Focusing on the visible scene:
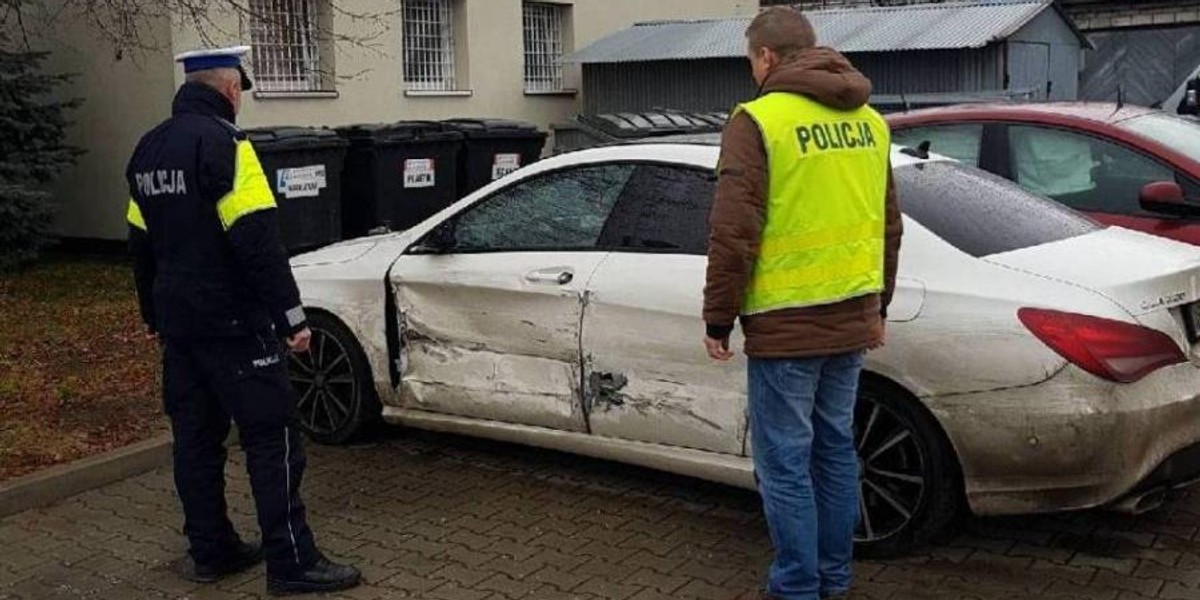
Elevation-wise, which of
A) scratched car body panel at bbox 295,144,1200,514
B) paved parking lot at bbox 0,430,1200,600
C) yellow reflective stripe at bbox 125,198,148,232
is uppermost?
yellow reflective stripe at bbox 125,198,148,232

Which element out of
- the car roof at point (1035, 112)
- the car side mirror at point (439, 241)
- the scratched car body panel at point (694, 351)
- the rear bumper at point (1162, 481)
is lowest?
the rear bumper at point (1162, 481)

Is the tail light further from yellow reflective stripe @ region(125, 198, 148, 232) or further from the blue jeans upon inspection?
yellow reflective stripe @ region(125, 198, 148, 232)

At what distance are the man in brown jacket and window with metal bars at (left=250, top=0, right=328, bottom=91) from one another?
31.7 ft

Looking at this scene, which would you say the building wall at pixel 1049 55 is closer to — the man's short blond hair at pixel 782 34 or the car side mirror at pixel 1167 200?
the car side mirror at pixel 1167 200

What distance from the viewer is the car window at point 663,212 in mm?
4812

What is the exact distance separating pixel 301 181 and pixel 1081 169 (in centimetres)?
542

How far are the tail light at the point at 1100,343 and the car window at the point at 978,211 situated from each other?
40cm

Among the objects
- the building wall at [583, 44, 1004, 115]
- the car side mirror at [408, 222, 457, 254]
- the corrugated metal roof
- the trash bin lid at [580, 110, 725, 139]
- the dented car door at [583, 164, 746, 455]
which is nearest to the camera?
the dented car door at [583, 164, 746, 455]

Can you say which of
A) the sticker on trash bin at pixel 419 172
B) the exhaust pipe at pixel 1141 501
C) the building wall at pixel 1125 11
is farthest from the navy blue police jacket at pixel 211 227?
the building wall at pixel 1125 11

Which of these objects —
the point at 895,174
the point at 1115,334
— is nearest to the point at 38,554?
the point at 895,174

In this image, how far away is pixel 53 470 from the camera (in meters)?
5.57

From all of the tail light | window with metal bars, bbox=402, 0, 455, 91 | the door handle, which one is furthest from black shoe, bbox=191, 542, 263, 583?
window with metal bars, bbox=402, 0, 455, 91

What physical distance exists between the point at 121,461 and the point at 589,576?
247cm

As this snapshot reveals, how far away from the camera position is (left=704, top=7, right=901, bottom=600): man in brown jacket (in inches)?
142
